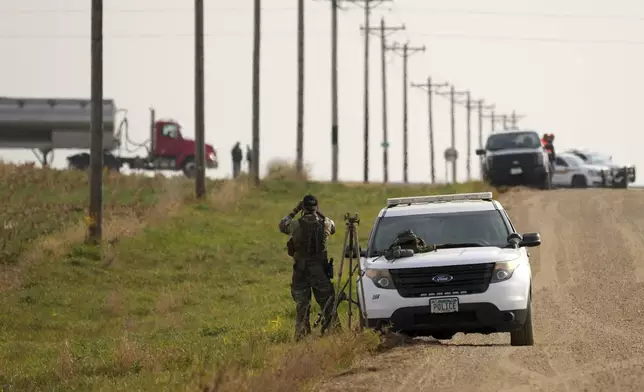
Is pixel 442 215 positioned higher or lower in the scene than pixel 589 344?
higher

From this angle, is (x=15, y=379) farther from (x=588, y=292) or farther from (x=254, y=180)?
(x=254, y=180)

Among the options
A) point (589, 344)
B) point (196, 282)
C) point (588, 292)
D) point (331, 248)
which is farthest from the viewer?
point (331, 248)

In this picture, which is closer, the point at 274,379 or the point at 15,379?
the point at 274,379

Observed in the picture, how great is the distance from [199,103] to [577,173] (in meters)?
20.4

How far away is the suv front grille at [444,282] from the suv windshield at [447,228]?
1030 mm

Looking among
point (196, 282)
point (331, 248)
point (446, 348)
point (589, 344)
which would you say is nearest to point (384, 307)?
point (446, 348)

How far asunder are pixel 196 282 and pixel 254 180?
60.1 feet

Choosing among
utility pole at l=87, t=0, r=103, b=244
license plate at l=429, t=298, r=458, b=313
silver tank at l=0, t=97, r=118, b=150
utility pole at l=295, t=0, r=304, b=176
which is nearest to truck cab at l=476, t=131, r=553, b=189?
utility pole at l=295, t=0, r=304, b=176

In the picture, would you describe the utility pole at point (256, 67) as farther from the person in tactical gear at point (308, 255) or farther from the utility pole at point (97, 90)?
the person in tactical gear at point (308, 255)

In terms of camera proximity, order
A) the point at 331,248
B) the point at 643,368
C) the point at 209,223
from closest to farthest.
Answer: the point at 643,368
the point at 331,248
the point at 209,223

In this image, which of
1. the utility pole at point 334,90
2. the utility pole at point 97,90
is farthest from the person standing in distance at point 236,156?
the utility pole at point 97,90

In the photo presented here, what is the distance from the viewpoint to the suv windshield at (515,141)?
4800 centimetres

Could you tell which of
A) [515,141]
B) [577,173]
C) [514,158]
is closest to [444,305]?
[514,158]

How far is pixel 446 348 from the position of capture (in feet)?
57.6
